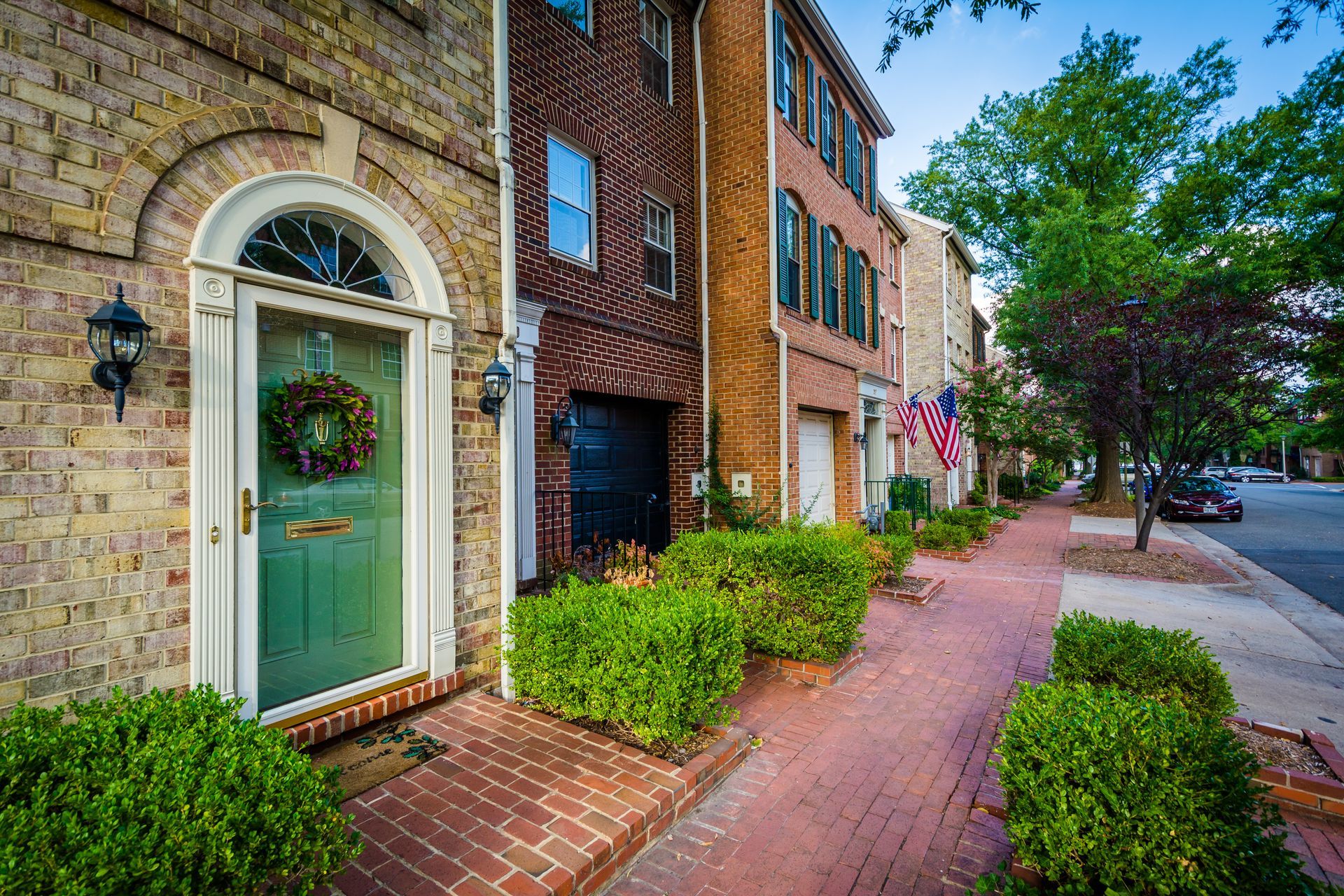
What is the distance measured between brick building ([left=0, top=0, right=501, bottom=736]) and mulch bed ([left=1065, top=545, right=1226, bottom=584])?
1022 centimetres

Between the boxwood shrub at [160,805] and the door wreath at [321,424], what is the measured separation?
60.2 inches

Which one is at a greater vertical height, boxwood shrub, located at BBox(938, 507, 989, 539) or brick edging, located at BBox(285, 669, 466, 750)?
boxwood shrub, located at BBox(938, 507, 989, 539)

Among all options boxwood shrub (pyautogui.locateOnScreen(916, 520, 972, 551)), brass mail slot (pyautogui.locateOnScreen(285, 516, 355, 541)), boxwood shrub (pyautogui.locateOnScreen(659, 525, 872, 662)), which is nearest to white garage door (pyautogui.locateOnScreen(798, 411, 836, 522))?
boxwood shrub (pyautogui.locateOnScreen(916, 520, 972, 551))

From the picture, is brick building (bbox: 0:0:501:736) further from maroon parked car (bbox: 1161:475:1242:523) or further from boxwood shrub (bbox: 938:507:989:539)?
maroon parked car (bbox: 1161:475:1242:523)

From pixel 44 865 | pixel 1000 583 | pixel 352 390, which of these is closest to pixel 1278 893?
pixel 44 865

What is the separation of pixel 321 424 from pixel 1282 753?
242 inches

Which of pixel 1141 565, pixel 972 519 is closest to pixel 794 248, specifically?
pixel 972 519

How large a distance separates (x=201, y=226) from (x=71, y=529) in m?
1.61

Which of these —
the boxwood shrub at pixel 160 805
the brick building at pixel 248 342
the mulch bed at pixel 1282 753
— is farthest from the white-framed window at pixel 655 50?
the mulch bed at pixel 1282 753

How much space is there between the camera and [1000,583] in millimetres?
9016

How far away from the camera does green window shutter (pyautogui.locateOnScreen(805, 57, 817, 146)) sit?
10157 mm

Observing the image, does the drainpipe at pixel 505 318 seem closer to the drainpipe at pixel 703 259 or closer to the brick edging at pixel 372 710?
the brick edging at pixel 372 710

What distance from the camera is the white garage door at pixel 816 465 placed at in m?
9.96

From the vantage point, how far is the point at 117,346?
2.76 m
